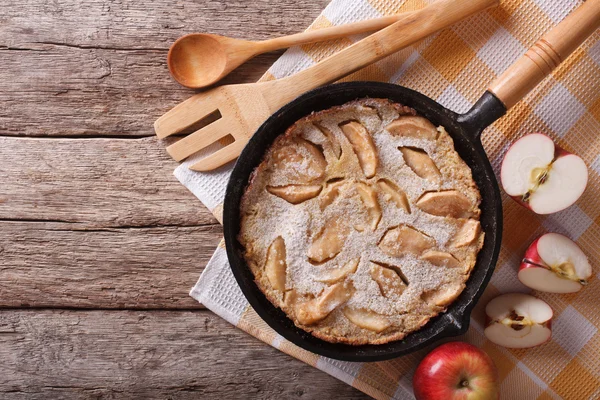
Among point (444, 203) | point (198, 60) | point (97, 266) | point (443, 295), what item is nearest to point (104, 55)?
point (198, 60)

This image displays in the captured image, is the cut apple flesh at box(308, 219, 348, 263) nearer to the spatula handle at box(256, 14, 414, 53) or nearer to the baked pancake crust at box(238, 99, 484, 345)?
the baked pancake crust at box(238, 99, 484, 345)

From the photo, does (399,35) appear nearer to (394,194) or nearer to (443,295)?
(394,194)

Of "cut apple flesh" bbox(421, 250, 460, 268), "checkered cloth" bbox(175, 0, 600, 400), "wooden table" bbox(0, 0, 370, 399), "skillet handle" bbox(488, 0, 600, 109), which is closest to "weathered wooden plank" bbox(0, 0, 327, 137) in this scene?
"wooden table" bbox(0, 0, 370, 399)

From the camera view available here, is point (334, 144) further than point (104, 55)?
No

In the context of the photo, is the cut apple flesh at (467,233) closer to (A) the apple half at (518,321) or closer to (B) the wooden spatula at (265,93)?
(A) the apple half at (518,321)

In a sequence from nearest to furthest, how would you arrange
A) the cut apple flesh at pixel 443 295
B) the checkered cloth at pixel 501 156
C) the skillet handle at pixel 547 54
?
1. the skillet handle at pixel 547 54
2. the cut apple flesh at pixel 443 295
3. the checkered cloth at pixel 501 156

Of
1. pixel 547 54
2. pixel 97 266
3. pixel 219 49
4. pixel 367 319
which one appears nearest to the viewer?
pixel 547 54

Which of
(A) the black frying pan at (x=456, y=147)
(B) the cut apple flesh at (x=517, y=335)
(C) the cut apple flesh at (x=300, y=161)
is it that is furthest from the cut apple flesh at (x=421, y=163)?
(B) the cut apple flesh at (x=517, y=335)
